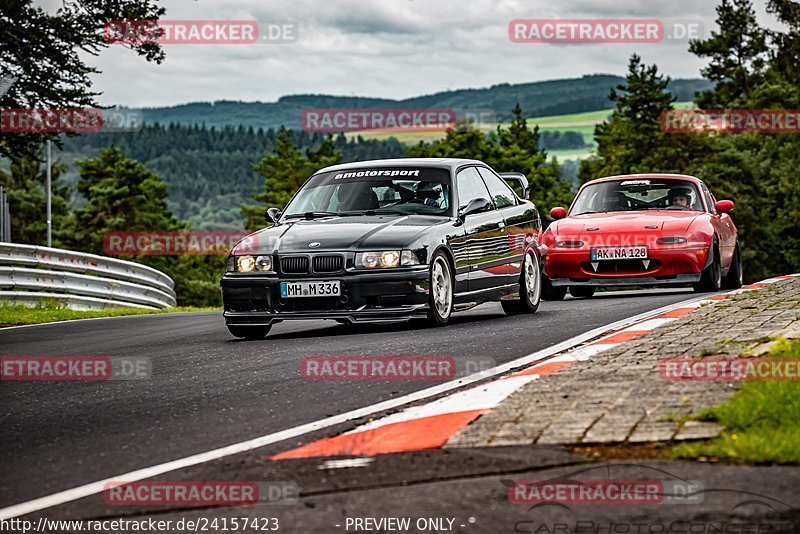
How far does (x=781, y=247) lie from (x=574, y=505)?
264 feet

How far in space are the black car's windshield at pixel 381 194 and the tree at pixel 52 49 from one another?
13.0 m

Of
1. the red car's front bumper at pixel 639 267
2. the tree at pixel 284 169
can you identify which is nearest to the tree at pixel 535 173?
the tree at pixel 284 169

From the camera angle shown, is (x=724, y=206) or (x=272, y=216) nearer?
(x=272, y=216)

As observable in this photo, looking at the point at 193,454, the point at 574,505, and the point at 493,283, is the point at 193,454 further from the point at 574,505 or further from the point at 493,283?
the point at 493,283

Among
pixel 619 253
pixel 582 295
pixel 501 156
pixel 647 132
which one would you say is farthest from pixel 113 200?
pixel 619 253

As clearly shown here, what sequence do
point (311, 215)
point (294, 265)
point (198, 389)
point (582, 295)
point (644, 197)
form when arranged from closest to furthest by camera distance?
point (198, 389) < point (294, 265) < point (311, 215) < point (644, 197) < point (582, 295)

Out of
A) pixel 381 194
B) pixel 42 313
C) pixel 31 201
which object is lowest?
pixel 42 313

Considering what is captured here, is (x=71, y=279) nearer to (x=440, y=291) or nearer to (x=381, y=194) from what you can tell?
(x=381, y=194)

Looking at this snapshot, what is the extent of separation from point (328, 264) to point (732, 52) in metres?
78.5

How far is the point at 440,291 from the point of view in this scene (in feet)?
39.0

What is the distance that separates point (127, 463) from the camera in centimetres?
571

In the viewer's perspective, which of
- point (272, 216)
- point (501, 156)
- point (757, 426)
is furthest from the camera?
point (501, 156)

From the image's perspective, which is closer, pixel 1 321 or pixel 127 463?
pixel 127 463

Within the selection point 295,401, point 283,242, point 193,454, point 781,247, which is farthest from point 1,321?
point 781,247
